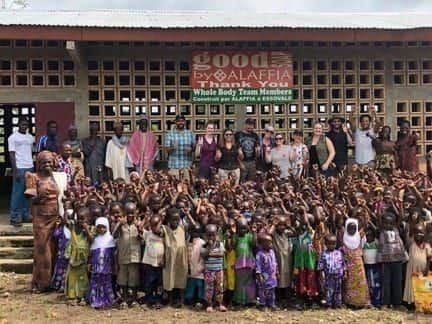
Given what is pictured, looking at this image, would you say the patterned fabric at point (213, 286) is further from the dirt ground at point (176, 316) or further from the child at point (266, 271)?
the child at point (266, 271)

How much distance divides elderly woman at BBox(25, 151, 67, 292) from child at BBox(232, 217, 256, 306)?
209 cm

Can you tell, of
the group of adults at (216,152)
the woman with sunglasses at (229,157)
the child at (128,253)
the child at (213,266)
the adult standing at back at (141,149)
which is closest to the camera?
the child at (213,266)

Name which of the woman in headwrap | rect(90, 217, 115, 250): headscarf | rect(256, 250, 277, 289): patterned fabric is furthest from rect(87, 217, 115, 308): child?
the woman in headwrap

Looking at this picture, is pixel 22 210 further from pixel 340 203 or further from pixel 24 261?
pixel 340 203

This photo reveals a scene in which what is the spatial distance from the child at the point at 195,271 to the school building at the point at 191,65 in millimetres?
3476

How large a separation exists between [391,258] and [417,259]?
0.85 feet

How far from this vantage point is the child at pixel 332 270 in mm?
6113

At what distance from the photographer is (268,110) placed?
980 cm

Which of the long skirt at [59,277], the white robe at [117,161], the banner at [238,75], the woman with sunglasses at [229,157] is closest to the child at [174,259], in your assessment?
the long skirt at [59,277]

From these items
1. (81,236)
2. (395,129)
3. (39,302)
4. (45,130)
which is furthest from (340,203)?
(45,130)

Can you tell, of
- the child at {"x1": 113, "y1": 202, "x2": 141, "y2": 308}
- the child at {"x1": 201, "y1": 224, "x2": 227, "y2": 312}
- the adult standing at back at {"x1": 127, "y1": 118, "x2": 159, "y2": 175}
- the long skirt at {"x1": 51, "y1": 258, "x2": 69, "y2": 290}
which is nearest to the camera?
the child at {"x1": 201, "y1": 224, "x2": 227, "y2": 312}

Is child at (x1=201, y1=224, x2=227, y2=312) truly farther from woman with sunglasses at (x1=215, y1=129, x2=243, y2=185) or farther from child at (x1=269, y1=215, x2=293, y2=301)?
woman with sunglasses at (x1=215, y1=129, x2=243, y2=185)

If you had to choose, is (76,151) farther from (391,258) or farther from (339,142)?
(391,258)

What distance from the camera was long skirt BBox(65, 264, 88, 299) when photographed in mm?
6457
